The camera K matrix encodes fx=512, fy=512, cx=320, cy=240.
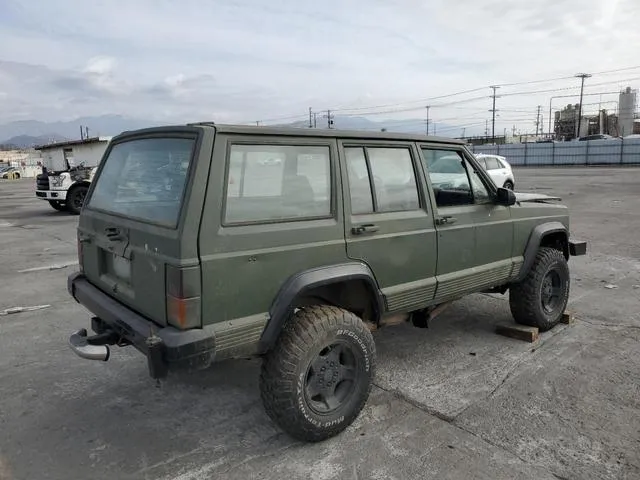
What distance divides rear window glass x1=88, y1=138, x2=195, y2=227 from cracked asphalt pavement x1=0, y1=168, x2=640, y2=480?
134cm

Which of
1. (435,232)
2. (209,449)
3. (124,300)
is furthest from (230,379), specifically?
(435,232)

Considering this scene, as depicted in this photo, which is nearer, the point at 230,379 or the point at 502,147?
the point at 230,379

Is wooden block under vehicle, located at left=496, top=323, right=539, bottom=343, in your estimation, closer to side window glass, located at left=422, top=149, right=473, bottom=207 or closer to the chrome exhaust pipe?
side window glass, located at left=422, top=149, right=473, bottom=207

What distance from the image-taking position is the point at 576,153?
4316 centimetres

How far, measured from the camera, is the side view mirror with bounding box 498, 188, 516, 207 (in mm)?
4113

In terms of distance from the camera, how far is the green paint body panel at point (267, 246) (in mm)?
2666

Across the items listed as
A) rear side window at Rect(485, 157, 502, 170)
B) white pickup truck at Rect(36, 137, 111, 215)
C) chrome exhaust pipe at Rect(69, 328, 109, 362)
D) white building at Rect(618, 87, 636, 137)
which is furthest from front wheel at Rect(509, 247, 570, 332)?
white building at Rect(618, 87, 636, 137)

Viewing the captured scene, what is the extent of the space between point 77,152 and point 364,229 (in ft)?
49.5

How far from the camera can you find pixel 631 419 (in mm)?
3225

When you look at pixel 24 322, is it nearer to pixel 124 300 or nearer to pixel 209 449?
pixel 124 300

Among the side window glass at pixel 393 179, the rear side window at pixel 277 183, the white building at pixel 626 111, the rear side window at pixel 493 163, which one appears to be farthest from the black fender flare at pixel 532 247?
the white building at pixel 626 111

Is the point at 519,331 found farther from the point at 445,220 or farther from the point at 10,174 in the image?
the point at 10,174

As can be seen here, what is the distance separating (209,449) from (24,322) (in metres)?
3.29

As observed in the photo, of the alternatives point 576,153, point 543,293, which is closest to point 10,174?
point 576,153
